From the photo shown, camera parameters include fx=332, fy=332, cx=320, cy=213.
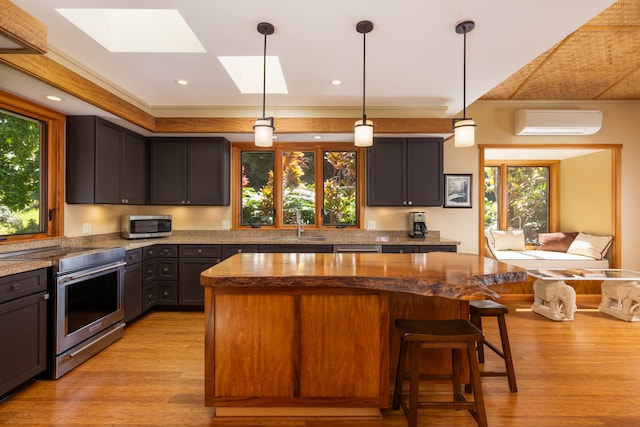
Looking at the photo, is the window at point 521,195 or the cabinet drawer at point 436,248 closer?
the cabinet drawer at point 436,248

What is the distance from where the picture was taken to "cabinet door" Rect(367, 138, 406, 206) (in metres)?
4.31

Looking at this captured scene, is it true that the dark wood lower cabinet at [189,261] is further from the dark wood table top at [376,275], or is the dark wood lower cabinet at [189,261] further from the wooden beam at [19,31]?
the wooden beam at [19,31]

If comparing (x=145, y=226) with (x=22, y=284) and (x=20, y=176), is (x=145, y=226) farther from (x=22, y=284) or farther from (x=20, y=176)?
(x=22, y=284)

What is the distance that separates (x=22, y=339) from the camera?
221 cm

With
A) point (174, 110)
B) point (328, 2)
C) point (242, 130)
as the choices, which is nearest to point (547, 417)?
point (328, 2)

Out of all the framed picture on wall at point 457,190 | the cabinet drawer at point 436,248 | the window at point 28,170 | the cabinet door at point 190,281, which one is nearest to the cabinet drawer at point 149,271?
the cabinet door at point 190,281

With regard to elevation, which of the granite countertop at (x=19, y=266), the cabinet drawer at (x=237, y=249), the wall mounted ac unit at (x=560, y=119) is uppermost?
the wall mounted ac unit at (x=560, y=119)

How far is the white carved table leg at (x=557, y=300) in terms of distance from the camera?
149 inches

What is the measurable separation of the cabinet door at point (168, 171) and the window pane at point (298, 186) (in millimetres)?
1359

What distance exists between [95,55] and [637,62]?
5603 millimetres

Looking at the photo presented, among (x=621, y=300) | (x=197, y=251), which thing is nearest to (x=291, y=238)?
(x=197, y=251)

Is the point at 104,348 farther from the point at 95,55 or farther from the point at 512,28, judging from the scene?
the point at 512,28

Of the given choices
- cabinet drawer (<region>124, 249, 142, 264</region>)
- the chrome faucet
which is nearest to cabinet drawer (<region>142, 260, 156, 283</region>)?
cabinet drawer (<region>124, 249, 142, 264</region>)

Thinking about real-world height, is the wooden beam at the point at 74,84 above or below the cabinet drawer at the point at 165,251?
above
